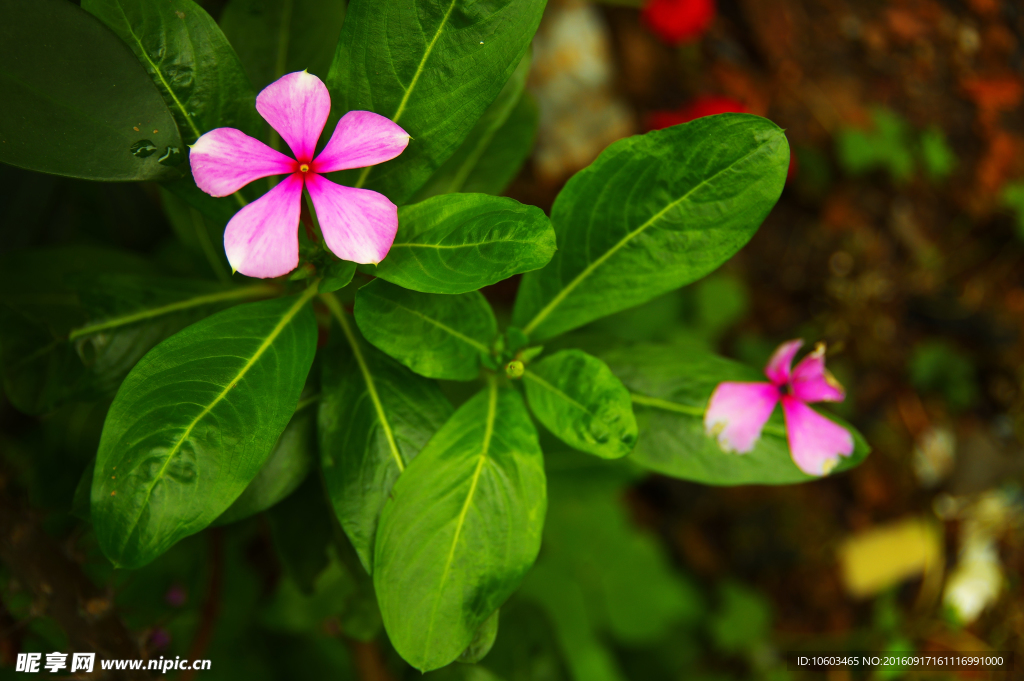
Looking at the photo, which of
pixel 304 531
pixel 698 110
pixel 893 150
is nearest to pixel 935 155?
pixel 893 150

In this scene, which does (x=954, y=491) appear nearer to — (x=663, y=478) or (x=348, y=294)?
(x=663, y=478)

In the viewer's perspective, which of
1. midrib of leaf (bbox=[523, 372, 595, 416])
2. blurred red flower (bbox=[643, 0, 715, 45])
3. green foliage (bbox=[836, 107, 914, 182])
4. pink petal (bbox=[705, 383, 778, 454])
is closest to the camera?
midrib of leaf (bbox=[523, 372, 595, 416])

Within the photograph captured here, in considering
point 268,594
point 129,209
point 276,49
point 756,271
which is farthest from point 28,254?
point 756,271

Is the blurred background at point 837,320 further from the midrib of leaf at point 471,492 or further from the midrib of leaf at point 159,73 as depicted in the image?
the midrib of leaf at point 159,73

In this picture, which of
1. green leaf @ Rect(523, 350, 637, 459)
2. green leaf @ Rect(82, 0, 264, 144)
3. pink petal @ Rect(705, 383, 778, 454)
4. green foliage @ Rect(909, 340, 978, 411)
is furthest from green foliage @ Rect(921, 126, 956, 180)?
green leaf @ Rect(82, 0, 264, 144)

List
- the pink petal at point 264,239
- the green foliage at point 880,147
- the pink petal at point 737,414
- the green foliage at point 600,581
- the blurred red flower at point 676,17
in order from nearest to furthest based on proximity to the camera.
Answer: the pink petal at point 264,239, the pink petal at point 737,414, the green foliage at point 600,581, the blurred red flower at point 676,17, the green foliage at point 880,147

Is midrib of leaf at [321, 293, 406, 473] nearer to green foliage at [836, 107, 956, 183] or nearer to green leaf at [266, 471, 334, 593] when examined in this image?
green leaf at [266, 471, 334, 593]

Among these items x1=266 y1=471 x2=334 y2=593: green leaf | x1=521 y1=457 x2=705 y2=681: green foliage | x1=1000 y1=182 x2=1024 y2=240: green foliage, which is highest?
x1=266 y1=471 x2=334 y2=593: green leaf

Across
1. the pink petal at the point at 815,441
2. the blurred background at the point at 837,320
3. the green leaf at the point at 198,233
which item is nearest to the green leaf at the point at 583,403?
the pink petal at the point at 815,441
